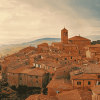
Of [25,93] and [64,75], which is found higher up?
[64,75]

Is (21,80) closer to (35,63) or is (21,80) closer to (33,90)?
(33,90)

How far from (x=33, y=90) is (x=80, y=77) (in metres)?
11.4

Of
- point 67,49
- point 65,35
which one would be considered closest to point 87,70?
point 67,49

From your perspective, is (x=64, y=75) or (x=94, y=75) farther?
(x=64, y=75)

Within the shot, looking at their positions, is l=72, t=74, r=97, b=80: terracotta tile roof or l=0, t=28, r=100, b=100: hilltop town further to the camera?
l=72, t=74, r=97, b=80: terracotta tile roof

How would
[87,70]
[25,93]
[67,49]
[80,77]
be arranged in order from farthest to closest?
[67,49]
[25,93]
[87,70]
[80,77]

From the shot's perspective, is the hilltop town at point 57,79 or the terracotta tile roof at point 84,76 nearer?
the hilltop town at point 57,79

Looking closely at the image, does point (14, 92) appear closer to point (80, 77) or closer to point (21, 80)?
point (21, 80)

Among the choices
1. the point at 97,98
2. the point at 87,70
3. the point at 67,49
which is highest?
the point at 67,49

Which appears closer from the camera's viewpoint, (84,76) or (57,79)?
(84,76)

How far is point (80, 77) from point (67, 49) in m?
29.5

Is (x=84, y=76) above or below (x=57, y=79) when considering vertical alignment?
above

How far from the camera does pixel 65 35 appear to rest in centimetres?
5709

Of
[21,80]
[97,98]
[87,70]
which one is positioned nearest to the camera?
[97,98]
